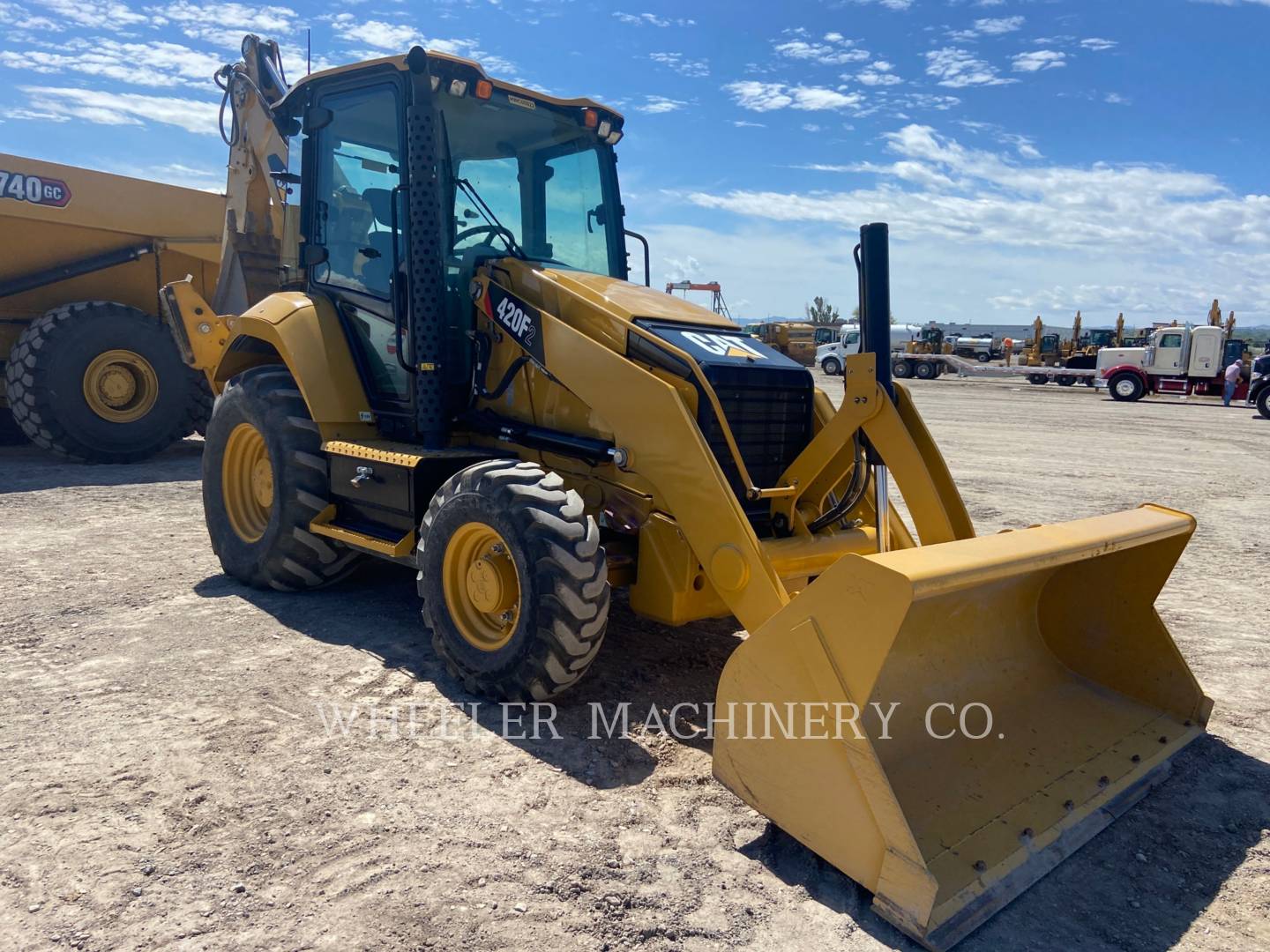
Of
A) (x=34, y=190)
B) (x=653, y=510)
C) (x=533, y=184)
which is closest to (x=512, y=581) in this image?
(x=653, y=510)

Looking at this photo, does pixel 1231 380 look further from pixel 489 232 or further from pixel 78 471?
pixel 78 471

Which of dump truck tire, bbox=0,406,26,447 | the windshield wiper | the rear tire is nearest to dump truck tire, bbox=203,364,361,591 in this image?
the windshield wiper

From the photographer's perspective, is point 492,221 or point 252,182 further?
point 252,182

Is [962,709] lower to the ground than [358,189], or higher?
lower

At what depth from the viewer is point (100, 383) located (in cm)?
938

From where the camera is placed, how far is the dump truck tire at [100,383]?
8.95 m

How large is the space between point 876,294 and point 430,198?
222 centimetres

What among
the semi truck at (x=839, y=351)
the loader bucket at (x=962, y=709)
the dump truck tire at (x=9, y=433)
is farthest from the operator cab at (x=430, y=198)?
the semi truck at (x=839, y=351)

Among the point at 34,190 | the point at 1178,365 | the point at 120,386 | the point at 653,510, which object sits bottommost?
the point at 653,510

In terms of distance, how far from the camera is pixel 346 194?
5277 mm

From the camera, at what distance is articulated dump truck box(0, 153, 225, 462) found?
9047 mm

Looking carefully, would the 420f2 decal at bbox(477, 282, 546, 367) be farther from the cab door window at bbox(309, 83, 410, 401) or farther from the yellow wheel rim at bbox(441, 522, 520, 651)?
the yellow wheel rim at bbox(441, 522, 520, 651)

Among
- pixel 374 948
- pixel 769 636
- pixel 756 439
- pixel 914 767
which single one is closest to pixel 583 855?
pixel 374 948
